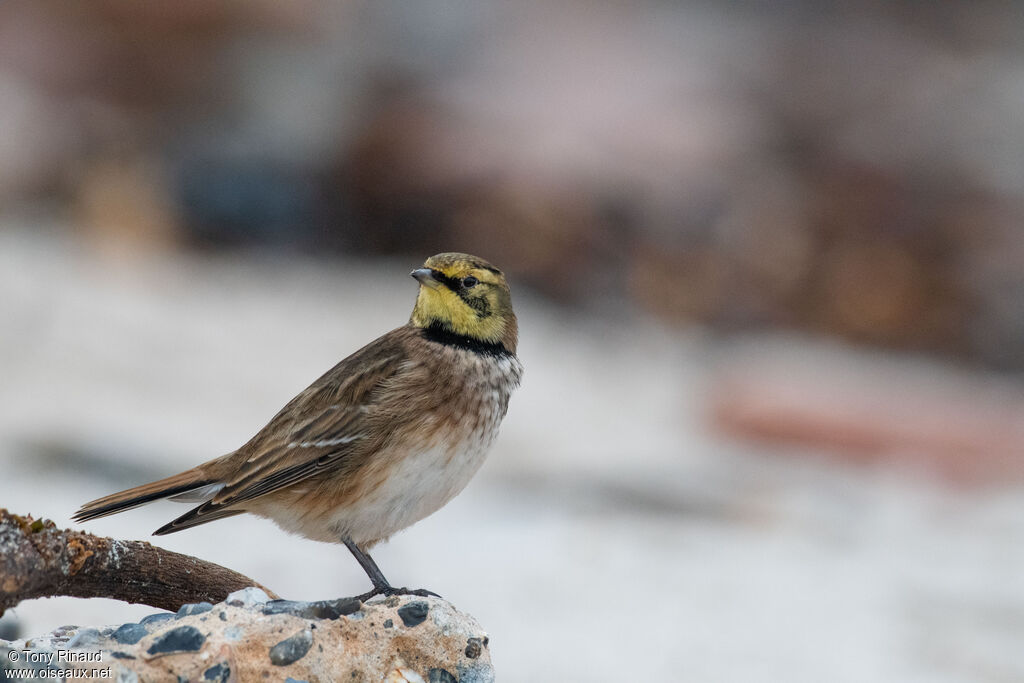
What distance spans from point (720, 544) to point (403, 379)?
15.3ft

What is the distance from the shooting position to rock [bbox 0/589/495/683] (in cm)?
325

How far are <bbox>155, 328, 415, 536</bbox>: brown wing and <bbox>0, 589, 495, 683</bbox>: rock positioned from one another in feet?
2.52

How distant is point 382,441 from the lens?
4.40 meters

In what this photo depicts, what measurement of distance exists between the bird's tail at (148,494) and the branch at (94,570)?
0.56 metres

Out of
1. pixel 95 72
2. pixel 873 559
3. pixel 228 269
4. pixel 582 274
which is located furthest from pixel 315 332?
pixel 95 72

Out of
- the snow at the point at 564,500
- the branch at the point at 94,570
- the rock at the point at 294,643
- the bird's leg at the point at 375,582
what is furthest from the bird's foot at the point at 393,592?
the snow at the point at 564,500

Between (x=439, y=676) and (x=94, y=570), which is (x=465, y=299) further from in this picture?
(x=94, y=570)

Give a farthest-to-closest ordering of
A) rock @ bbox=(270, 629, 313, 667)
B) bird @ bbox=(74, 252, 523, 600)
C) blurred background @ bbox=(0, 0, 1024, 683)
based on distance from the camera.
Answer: blurred background @ bbox=(0, 0, 1024, 683)
bird @ bbox=(74, 252, 523, 600)
rock @ bbox=(270, 629, 313, 667)

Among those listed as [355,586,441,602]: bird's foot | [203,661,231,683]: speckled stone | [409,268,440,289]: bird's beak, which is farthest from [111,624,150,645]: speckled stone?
[409,268,440,289]: bird's beak

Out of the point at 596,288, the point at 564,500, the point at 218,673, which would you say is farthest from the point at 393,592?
the point at 596,288

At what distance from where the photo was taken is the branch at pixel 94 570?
10.3 ft

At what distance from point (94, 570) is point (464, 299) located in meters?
1.73

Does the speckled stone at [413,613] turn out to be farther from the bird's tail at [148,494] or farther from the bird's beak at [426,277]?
the bird's beak at [426,277]

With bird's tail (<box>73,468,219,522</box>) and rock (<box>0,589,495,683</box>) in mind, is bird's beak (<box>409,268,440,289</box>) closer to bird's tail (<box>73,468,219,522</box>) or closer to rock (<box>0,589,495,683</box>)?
bird's tail (<box>73,468,219,522</box>)
